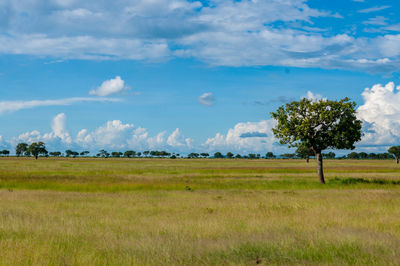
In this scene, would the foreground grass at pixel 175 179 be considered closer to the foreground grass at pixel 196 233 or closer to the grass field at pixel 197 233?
the grass field at pixel 197 233

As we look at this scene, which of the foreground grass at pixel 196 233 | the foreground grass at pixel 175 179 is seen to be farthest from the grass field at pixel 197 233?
the foreground grass at pixel 175 179

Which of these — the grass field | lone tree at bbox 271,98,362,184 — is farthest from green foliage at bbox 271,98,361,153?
the grass field

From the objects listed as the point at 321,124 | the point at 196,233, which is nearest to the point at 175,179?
the point at 321,124

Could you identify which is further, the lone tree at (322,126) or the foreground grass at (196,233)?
the lone tree at (322,126)

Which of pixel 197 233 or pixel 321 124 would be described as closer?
pixel 197 233

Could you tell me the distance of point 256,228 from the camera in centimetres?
1497

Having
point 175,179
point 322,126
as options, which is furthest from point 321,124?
point 175,179

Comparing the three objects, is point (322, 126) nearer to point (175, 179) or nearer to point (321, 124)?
point (321, 124)

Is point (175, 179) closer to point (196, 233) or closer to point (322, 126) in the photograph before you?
point (322, 126)

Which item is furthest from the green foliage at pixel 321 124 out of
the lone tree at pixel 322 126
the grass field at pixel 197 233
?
the grass field at pixel 197 233

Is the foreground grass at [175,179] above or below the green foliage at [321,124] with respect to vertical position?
below

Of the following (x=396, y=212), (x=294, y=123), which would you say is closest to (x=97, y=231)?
(x=396, y=212)

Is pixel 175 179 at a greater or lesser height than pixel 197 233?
lesser

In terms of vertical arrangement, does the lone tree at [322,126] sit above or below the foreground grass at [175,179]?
above
